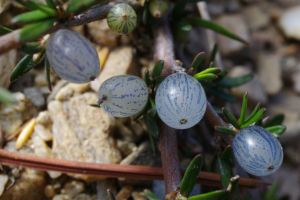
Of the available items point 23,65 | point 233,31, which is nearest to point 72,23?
point 23,65

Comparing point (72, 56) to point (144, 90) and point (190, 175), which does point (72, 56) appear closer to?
point (144, 90)

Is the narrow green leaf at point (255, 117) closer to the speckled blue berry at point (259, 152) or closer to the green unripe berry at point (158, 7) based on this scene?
the speckled blue berry at point (259, 152)

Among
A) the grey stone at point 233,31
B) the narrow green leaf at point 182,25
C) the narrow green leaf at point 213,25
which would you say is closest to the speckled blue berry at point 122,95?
the narrow green leaf at point 182,25

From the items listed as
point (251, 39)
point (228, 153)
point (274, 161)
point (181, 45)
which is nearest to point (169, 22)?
point (181, 45)

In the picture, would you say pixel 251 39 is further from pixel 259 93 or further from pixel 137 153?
pixel 137 153

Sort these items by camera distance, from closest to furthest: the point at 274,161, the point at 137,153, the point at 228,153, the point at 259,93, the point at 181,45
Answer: the point at 274,161, the point at 228,153, the point at 137,153, the point at 181,45, the point at 259,93

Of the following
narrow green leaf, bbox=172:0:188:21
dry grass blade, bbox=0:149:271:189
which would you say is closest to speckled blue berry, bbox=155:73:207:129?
dry grass blade, bbox=0:149:271:189

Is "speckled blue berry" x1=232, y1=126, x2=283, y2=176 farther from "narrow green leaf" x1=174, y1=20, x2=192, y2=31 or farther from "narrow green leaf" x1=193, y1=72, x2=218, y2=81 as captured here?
"narrow green leaf" x1=174, y1=20, x2=192, y2=31
